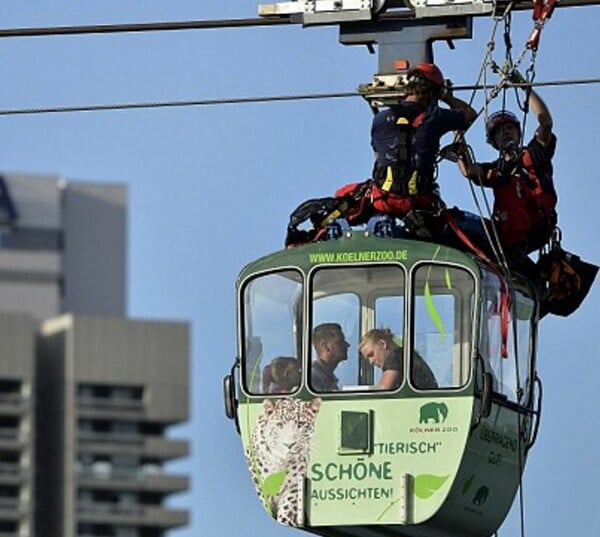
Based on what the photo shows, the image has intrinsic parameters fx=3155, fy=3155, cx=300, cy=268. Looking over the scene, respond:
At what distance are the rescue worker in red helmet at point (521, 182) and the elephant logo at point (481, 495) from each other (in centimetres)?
177

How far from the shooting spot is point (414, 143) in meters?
24.3

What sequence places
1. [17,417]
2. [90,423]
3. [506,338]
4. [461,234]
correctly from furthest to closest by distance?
[17,417], [90,423], [461,234], [506,338]

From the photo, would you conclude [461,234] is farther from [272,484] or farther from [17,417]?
[17,417]

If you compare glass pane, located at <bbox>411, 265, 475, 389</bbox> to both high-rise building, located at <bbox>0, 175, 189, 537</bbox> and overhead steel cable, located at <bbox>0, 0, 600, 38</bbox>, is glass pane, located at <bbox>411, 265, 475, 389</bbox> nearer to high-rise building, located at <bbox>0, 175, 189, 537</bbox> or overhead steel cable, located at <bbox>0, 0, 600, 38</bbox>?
overhead steel cable, located at <bbox>0, 0, 600, 38</bbox>

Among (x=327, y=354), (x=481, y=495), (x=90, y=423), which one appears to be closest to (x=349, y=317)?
(x=327, y=354)

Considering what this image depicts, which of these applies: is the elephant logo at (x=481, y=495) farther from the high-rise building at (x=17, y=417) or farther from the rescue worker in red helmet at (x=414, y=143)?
the high-rise building at (x=17, y=417)

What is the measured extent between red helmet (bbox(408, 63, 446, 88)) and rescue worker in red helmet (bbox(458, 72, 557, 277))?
0.62 meters

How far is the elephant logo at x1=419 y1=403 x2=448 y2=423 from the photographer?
23766mm

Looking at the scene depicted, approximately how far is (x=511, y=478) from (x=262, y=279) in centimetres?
261

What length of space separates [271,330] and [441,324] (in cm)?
139

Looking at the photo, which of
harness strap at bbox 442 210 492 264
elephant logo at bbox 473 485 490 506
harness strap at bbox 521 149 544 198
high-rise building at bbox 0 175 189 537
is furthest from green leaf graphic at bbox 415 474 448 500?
high-rise building at bbox 0 175 189 537

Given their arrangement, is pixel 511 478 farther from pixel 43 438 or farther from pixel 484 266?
pixel 43 438

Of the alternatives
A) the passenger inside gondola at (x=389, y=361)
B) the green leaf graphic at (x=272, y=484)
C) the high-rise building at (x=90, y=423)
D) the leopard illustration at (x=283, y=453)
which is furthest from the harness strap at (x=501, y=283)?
the high-rise building at (x=90, y=423)

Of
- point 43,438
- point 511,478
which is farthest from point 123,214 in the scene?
point 511,478
